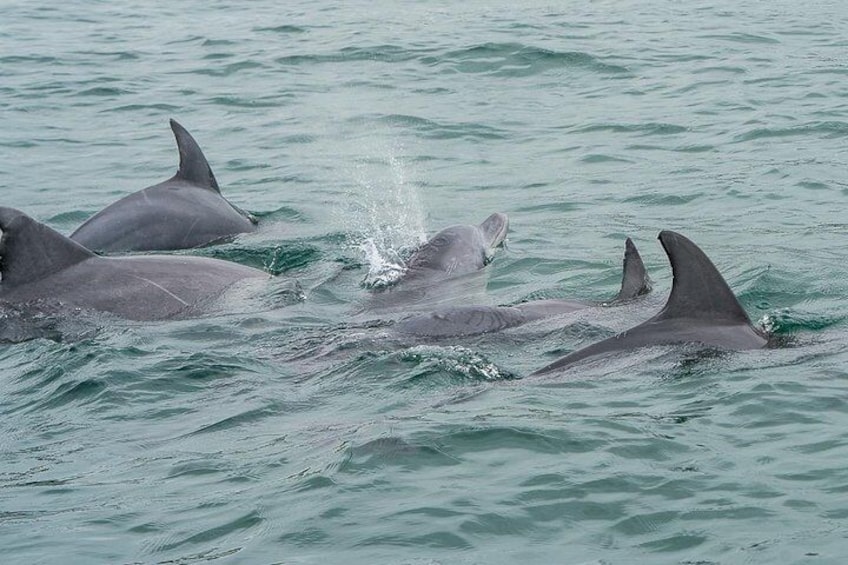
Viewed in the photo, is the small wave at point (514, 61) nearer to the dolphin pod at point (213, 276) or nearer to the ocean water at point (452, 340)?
the ocean water at point (452, 340)

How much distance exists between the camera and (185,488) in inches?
298

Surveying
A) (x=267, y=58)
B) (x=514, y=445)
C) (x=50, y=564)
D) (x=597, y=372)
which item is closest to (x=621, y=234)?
(x=597, y=372)

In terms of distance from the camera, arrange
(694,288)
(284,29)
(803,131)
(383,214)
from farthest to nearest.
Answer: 1. (284,29)
2. (803,131)
3. (383,214)
4. (694,288)

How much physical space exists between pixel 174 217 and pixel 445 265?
9.80ft

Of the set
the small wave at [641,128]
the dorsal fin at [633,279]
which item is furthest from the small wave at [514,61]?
the dorsal fin at [633,279]

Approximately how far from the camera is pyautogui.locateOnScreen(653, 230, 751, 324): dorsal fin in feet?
29.6

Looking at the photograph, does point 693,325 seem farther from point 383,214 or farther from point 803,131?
point 803,131

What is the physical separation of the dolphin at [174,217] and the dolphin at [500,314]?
4.12 metres

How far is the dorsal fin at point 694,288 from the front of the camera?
29.6 ft

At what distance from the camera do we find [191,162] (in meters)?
14.5

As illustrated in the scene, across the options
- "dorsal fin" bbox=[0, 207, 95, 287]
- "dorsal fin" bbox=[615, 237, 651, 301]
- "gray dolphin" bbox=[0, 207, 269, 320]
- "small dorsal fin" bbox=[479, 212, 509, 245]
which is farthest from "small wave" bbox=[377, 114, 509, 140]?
"dorsal fin" bbox=[0, 207, 95, 287]

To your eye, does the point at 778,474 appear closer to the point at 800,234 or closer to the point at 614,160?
the point at 800,234

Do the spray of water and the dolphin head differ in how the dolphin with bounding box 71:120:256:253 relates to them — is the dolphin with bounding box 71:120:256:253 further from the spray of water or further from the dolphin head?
the dolphin head

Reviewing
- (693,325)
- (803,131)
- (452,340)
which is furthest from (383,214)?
(693,325)
